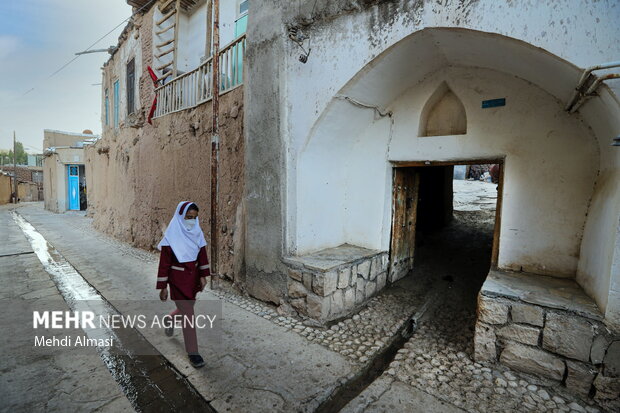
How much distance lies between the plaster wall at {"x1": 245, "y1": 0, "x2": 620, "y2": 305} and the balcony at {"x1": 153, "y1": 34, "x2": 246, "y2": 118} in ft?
3.01

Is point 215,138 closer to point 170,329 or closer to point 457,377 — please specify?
point 170,329

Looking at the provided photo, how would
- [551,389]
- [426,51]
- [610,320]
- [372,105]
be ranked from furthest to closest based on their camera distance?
[372,105] → [426,51] → [551,389] → [610,320]

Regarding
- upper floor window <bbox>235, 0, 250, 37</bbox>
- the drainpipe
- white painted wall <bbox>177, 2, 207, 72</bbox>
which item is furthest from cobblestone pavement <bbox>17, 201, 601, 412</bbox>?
white painted wall <bbox>177, 2, 207, 72</bbox>

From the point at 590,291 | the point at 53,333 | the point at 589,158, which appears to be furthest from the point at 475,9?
the point at 53,333

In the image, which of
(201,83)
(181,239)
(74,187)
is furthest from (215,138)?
(74,187)

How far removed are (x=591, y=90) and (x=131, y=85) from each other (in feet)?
38.0

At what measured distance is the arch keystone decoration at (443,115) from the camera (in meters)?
4.12

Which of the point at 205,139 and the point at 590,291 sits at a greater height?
the point at 205,139

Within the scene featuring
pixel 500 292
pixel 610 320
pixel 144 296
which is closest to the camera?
pixel 610 320

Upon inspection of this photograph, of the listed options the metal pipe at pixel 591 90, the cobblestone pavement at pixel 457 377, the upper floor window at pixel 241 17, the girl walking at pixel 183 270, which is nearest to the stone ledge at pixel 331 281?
the cobblestone pavement at pixel 457 377

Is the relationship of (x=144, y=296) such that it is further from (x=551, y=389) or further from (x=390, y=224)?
(x=551, y=389)

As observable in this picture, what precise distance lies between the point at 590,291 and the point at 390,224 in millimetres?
2442

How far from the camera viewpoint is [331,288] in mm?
4004

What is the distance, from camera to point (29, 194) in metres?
31.6
